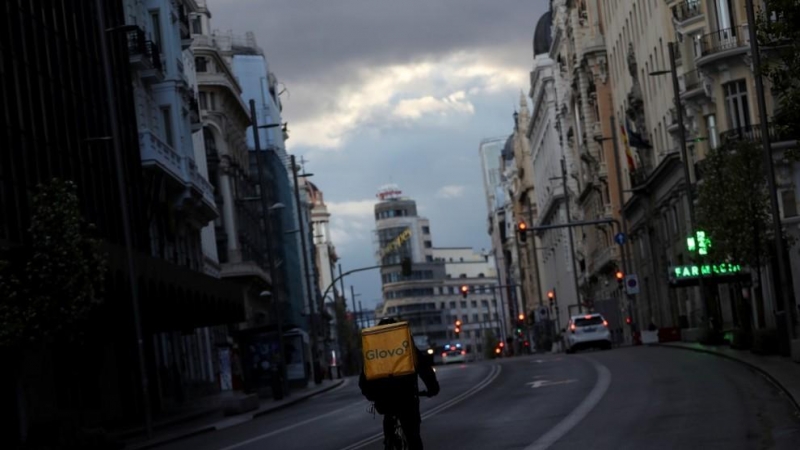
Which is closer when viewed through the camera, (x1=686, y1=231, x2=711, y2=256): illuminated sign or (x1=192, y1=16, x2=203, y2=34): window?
(x1=686, y1=231, x2=711, y2=256): illuminated sign

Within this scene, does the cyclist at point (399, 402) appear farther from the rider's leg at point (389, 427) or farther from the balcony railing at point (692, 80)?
the balcony railing at point (692, 80)

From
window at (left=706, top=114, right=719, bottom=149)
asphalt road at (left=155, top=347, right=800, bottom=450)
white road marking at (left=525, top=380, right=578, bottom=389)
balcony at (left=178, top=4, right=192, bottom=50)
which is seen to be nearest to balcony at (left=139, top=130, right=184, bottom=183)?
balcony at (left=178, top=4, right=192, bottom=50)

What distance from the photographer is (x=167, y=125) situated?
64625 mm

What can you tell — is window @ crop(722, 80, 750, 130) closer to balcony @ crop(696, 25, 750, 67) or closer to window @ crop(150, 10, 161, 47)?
balcony @ crop(696, 25, 750, 67)

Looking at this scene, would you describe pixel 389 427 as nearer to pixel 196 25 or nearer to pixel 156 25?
pixel 156 25

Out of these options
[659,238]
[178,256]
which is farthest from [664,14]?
[178,256]

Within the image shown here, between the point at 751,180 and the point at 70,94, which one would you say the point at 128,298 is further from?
the point at 751,180

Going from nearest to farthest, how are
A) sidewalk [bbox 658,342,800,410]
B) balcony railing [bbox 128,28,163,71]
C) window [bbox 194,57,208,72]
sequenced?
1. sidewalk [bbox 658,342,800,410]
2. balcony railing [bbox 128,28,163,71]
3. window [bbox 194,57,208,72]

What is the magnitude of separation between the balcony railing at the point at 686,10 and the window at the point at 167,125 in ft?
74.0

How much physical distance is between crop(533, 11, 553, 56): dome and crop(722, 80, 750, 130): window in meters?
91.0

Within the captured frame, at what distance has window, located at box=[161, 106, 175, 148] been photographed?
6391 cm

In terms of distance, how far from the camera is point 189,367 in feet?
226

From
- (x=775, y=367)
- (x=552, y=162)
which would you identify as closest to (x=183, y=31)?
(x=775, y=367)

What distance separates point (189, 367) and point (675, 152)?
2416cm
